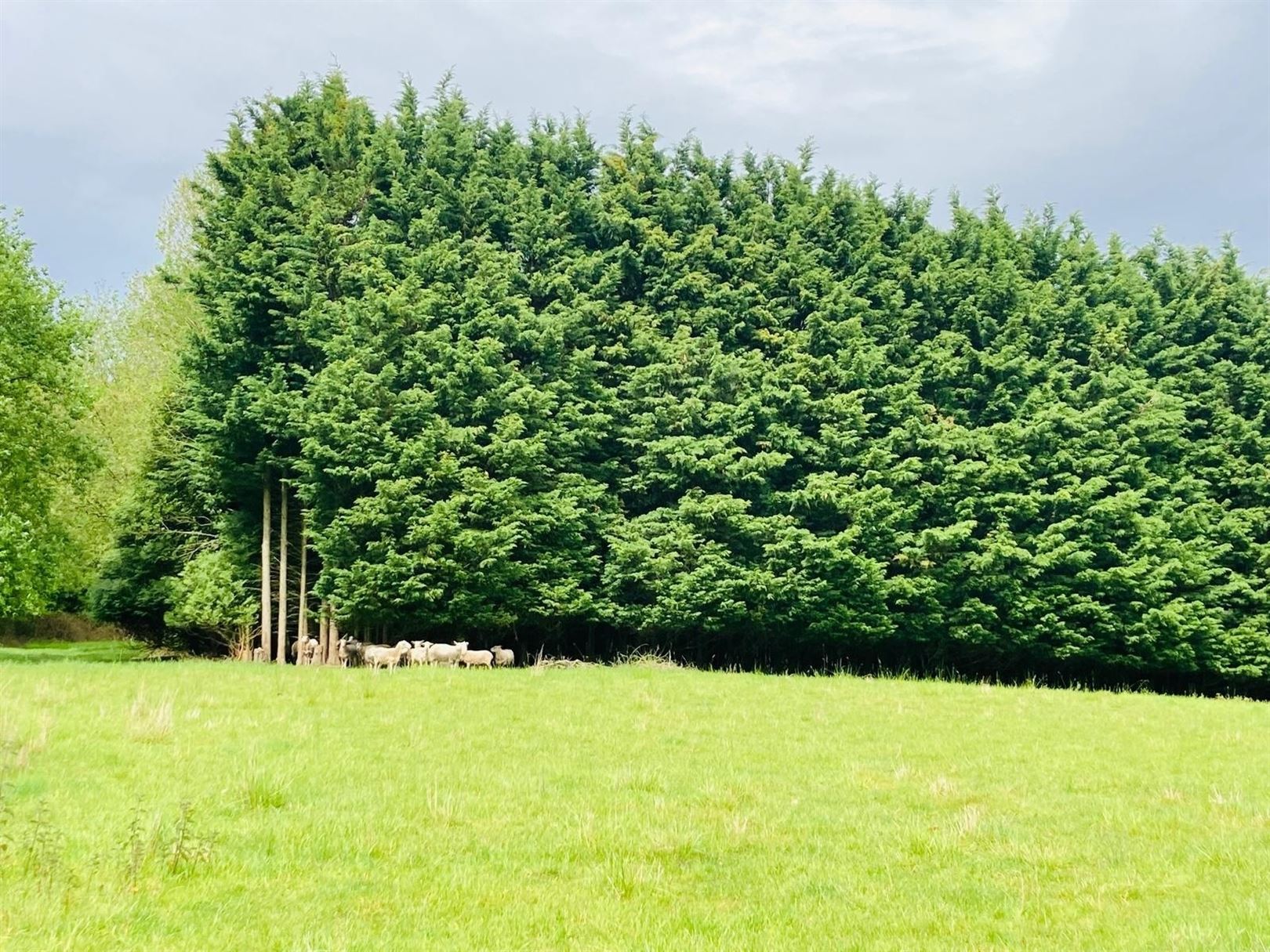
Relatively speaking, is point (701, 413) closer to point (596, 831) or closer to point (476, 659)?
point (476, 659)

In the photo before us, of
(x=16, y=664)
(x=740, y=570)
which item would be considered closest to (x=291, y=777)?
(x=16, y=664)

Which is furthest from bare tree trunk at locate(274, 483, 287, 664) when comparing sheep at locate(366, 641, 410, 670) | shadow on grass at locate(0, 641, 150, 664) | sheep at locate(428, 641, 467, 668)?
sheep at locate(428, 641, 467, 668)

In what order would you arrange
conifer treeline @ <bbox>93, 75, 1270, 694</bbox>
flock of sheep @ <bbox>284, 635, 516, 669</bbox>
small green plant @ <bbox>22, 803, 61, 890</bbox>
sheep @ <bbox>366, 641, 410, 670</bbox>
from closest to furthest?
1. small green plant @ <bbox>22, 803, 61, 890</bbox>
2. sheep @ <bbox>366, 641, 410, 670</bbox>
3. flock of sheep @ <bbox>284, 635, 516, 669</bbox>
4. conifer treeline @ <bbox>93, 75, 1270, 694</bbox>

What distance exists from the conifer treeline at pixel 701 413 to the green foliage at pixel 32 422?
137 inches

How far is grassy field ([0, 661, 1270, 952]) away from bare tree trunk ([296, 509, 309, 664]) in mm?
12450

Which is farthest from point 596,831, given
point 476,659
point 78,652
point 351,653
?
point 78,652

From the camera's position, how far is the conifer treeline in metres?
25.5

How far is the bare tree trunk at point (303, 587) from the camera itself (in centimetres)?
2711

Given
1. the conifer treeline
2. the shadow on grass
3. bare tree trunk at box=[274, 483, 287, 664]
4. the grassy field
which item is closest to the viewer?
the grassy field

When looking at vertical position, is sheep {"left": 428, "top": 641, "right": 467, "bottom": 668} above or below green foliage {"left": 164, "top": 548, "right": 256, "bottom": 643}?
below

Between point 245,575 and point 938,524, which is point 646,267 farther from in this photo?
point 245,575

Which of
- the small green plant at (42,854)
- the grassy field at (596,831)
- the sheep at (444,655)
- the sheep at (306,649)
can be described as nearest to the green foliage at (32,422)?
the sheep at (306,649)

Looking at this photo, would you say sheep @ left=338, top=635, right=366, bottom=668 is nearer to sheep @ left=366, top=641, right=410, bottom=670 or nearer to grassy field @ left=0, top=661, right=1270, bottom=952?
sheep @ left=366, top=641, right=410, bottom=670

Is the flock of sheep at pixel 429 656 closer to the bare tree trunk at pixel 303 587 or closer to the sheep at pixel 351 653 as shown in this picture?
the sheep at pixel 351 653
